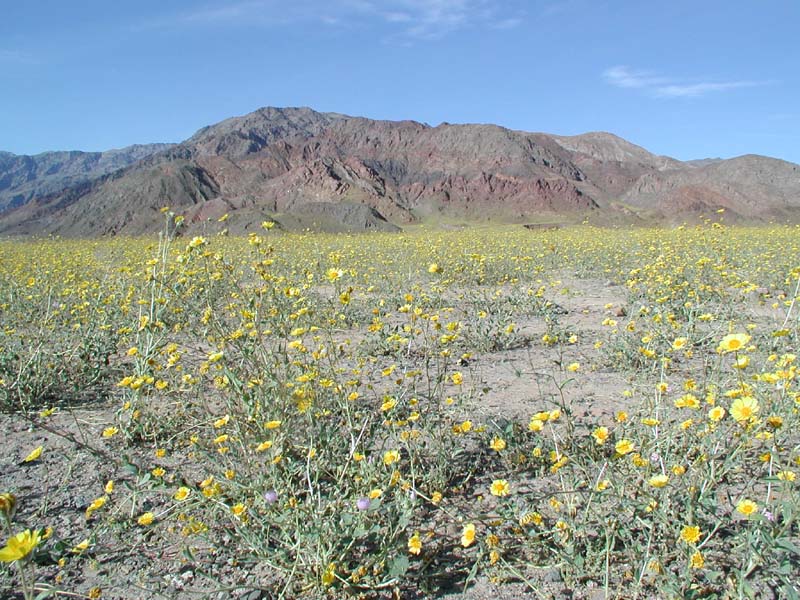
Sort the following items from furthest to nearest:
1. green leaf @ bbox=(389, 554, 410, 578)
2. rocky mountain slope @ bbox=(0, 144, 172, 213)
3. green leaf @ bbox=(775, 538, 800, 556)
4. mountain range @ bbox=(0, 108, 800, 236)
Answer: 1. rocky mountain slope @ bbox=(0, 144, 172, 213)
2. mountain range @ bbox=(0, 108, 800, 236)
3. green leaf @ bbox=(389, 554, 410, 578)
4. green leaf @ bbox=(775, 538, 800, 556)

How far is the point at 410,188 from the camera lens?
63.1 metres

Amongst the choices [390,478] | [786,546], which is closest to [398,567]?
[390,478]

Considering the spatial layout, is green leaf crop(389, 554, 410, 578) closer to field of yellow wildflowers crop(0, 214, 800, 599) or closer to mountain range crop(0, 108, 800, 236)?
field of yellow wildflowers crop(0, 214, 800, 599)

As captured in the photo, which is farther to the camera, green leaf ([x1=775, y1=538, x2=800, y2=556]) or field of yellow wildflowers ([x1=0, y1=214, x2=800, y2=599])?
field of yellow wildflowers ([x1=0, y1=214, x2=800, y2=599])

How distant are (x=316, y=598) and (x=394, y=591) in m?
0.28

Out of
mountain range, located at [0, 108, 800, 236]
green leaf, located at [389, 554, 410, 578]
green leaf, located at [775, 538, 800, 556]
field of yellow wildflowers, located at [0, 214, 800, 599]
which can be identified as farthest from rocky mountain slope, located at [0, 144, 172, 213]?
green leaf, located at [775, 538, 800, 556]

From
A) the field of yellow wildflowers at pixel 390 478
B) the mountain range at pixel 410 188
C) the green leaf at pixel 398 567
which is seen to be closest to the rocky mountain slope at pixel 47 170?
the mountain range at pixel 410 188

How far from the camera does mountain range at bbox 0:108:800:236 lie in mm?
51969

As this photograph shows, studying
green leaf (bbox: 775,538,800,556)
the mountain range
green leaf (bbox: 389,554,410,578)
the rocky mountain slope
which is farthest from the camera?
the rocky mountain slope

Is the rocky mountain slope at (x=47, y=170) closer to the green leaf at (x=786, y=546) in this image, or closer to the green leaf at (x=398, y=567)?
the green leaf at (x=398, y=567)

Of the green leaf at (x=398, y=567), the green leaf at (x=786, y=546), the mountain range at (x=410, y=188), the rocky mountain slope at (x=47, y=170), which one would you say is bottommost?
the green leaf at (x=398, y=567)

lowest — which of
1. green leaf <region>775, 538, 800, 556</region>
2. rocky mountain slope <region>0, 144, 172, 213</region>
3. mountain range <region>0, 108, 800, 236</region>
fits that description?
green leaf <region>775, 538, 800, 556</region>

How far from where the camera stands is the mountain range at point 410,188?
171ft

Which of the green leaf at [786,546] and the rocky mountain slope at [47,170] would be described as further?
the rocky mountain slope at [47,170]
